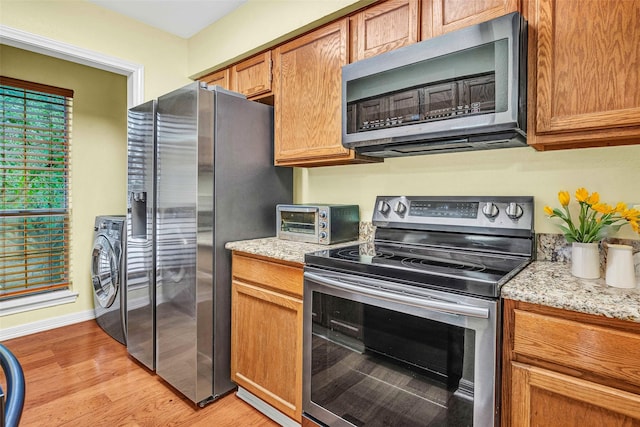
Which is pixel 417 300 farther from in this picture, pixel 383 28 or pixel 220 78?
pixel 220 78

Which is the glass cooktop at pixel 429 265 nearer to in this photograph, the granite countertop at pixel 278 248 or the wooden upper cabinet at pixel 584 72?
the granite countertop at pixel 278 248

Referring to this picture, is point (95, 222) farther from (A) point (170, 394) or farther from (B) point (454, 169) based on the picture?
(B) point (454, 169)

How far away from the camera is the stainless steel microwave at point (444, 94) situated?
1204 mm

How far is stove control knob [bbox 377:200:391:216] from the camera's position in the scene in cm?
185

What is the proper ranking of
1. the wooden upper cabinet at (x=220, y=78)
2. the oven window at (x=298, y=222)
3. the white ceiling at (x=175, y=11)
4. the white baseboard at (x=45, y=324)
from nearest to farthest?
the oven window at (x=298, y=222) → the white ceiling at (x=175, y=11) → the wooden upper cabinet at (x=220, y=78) → the white baseboard at (x=45, y=324)

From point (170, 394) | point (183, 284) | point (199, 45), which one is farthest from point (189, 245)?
point (199, 45)

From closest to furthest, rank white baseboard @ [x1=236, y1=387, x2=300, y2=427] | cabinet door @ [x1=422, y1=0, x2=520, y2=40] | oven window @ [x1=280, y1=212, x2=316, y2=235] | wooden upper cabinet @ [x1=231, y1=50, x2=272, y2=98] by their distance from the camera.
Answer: cabinet door @ [x1=422, y1=0, x2=520, y2=40]
white baseboard @ [x1=236, y1=387, x2=300, y2=427]
oven window @ [x1=280, y1=212, x2=316, y2=235]
wooden upper cabinet @ [x1=231, y1=50, x2=272, y2=98]

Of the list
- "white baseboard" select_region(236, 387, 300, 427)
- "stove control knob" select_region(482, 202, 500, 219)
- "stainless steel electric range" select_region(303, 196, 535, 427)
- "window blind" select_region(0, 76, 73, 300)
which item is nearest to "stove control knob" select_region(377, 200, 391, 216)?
"stainless steel electric range" select_region(303, 196, 535, 427)

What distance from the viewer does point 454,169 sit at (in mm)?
1695

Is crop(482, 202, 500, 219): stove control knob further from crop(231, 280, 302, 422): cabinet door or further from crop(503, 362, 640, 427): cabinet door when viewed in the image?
crop(231, 280, 302, 422): cabinet door

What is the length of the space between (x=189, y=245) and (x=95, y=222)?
1.81 metres

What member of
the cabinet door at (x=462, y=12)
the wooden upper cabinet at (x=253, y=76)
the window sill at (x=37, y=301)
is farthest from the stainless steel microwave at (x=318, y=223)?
the window sill at (x=37, y=301)

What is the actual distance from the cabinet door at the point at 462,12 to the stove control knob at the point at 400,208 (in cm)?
80

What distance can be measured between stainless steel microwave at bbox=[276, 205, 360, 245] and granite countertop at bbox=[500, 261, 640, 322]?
0.92 m
